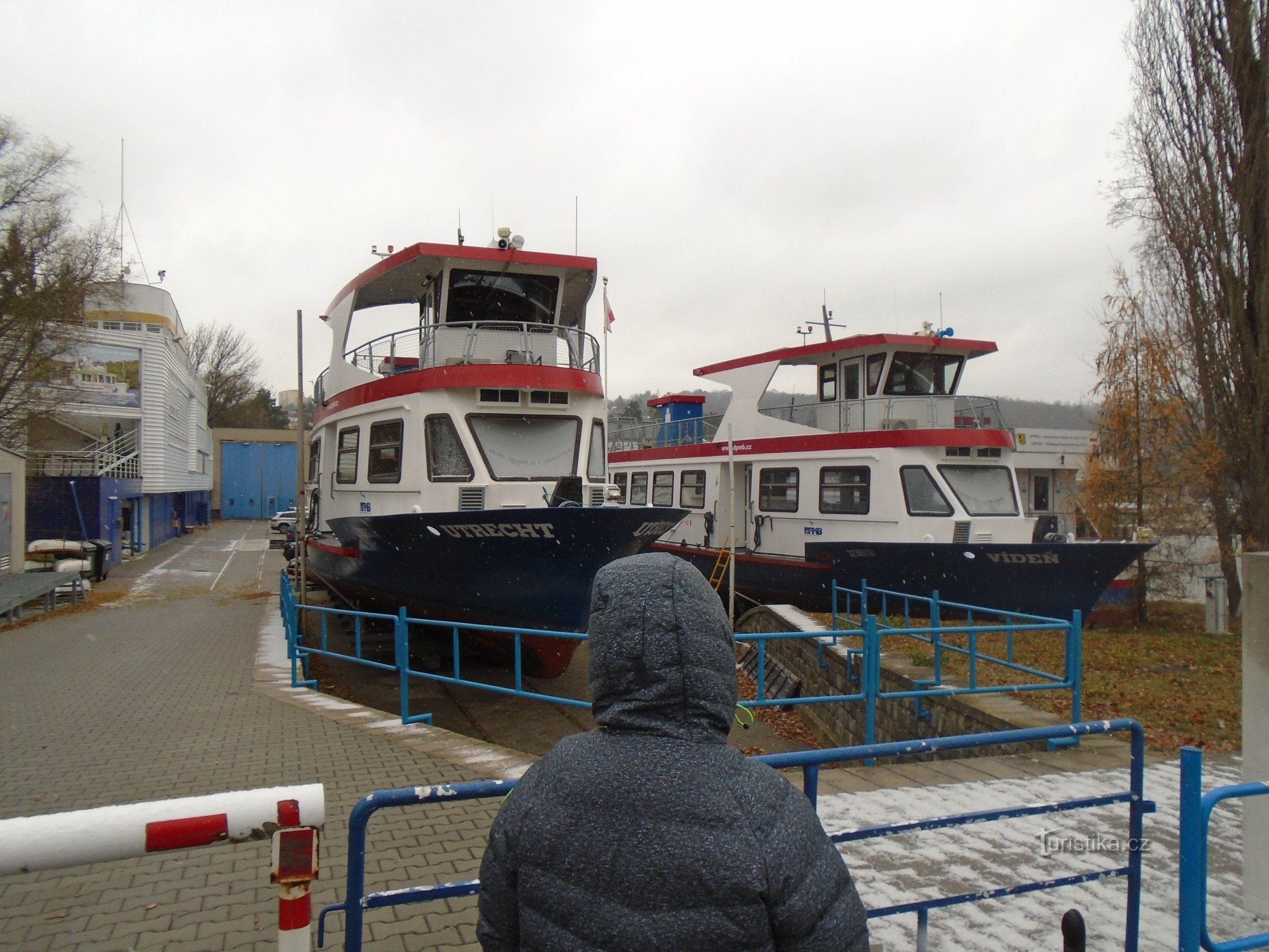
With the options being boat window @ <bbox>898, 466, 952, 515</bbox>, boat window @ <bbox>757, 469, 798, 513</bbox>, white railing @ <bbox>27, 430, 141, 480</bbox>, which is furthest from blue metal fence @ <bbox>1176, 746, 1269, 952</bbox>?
white railing @ <bbox>27, 430, 141, 480</bbox>

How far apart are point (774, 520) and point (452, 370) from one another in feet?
25.8

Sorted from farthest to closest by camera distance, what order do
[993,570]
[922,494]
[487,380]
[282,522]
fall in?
[282,522] → [922,494] → [993,570] → [487,380]

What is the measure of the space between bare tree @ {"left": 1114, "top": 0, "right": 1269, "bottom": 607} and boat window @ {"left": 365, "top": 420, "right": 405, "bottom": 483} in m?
14.1

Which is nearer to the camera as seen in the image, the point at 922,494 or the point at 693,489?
the point at 922,494

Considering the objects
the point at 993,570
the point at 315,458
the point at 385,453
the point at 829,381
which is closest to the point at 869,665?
the point at 993,570

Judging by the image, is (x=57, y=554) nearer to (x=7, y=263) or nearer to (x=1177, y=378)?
(x=7, y=263)

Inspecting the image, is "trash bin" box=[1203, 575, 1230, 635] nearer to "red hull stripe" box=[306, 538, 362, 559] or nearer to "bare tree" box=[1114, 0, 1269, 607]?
"bare tree" box=[1114, 0, 1269, 607]

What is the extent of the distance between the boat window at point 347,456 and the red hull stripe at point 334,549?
105 cm

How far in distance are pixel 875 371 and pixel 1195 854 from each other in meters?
13.8

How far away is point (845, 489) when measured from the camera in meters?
15.3

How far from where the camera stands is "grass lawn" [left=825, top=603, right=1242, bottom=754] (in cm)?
754

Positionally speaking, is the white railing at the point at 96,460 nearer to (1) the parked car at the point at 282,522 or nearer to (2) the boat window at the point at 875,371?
(1) the parked car at the point at 282,522

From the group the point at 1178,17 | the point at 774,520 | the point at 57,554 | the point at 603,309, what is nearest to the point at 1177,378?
the point at 1178,17

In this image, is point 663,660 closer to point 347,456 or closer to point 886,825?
point 886,825
